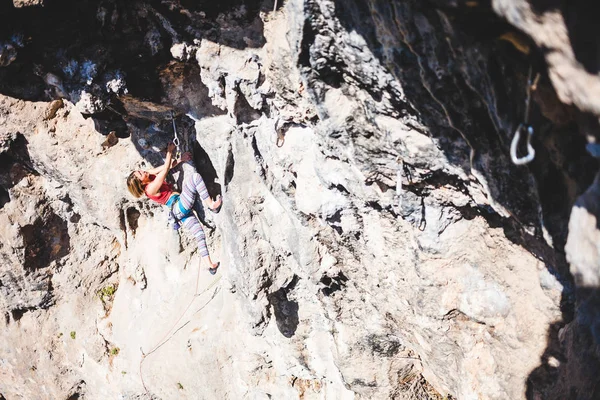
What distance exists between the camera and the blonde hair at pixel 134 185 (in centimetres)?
484

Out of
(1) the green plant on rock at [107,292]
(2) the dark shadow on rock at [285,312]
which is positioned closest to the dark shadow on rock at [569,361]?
(2) the dark shadow on rock at [285,312]

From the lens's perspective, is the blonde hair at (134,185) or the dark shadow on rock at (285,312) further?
the dark shadow on rock at (285,312)

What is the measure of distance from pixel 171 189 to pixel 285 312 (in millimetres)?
1905

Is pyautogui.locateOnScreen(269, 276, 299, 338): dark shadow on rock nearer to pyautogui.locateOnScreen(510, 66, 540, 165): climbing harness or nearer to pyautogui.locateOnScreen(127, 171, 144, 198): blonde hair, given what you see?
pyautogui.locateOnScreen(127, 171, 144, 198): blonde hair

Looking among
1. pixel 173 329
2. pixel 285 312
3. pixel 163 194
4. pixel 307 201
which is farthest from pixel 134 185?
pixel 173 329

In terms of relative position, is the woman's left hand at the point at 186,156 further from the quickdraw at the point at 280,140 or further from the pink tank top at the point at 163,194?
the quickdraw at the point at 280,140

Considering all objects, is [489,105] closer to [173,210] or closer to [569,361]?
[569,361]

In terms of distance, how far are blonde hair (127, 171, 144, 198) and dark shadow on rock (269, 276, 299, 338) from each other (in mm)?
1862

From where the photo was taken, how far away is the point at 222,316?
5988mm

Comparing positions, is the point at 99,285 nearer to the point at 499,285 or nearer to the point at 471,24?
the point at 499,285

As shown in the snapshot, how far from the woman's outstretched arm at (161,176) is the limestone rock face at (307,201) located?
9.8 inches

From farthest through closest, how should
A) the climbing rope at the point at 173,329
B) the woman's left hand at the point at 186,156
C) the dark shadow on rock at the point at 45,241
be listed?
the dark shadow on rock at the point at 45,241
the climbing rope at the point at 173,329
the woman's left hand at the point at 186,156

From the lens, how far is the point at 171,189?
5195 mm

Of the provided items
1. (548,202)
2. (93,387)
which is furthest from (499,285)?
(93,387)
